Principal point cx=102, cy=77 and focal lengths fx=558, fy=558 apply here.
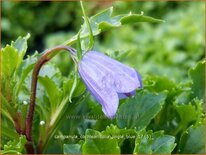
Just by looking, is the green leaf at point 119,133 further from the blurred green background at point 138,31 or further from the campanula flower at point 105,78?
the blurred green background at point 138,31

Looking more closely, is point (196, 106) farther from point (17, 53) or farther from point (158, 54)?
point (158, 54)

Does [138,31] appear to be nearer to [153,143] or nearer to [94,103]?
[94,103]

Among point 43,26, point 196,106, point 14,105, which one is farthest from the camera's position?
point 43,26

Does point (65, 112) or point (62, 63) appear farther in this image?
point (62, 63)

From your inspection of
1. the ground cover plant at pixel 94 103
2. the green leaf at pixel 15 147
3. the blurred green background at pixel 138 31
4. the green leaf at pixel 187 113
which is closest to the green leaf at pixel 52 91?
the ground cover plant at pixel 94 103

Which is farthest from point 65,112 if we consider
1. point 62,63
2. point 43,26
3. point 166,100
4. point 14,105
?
point 43,26
